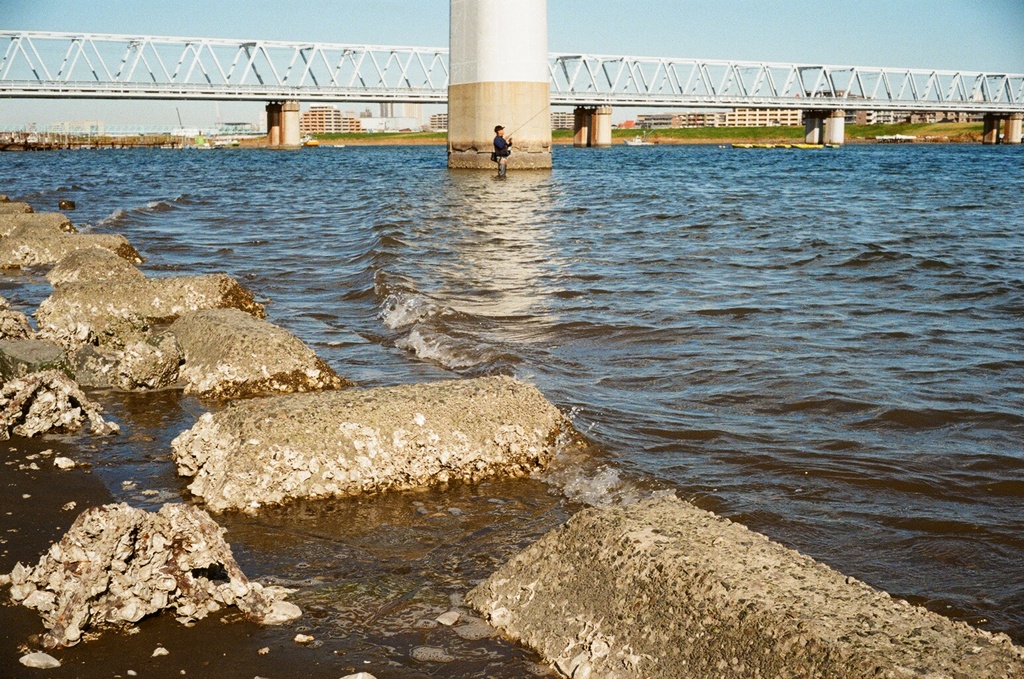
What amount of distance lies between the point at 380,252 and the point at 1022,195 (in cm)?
1781

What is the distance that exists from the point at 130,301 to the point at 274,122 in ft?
328

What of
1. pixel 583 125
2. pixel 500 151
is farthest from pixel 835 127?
pixel 500 151

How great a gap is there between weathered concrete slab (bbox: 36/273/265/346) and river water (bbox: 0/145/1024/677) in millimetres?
821

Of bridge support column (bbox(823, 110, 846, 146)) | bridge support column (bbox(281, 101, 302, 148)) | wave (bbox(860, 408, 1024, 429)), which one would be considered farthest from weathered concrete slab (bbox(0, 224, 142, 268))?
bridge support column (bbox(823, 110, 846, 146))

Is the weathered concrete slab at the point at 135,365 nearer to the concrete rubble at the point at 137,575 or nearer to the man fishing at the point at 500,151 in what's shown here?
the concrete rubble at the point at 137,575

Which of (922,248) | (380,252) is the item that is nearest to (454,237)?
(380,252)

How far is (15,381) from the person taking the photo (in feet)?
17.8

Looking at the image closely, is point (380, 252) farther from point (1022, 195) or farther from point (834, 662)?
point (1022, 195)

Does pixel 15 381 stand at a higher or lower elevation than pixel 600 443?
higher

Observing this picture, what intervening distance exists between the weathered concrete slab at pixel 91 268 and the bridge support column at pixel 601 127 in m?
95.5

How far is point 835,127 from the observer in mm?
106375

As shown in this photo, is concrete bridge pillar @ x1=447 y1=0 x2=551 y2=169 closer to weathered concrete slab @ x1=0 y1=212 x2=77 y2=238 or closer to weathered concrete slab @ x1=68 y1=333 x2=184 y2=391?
weathered concrete slab @ x1=0 y1=212 x2=77 y2=238

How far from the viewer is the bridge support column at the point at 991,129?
117 meters

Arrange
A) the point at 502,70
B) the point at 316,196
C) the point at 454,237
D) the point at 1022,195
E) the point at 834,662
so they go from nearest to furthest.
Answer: the point at 834,662, the point at 454,237, the point at 1022,195, the point at 316,196, the point at 502,70
